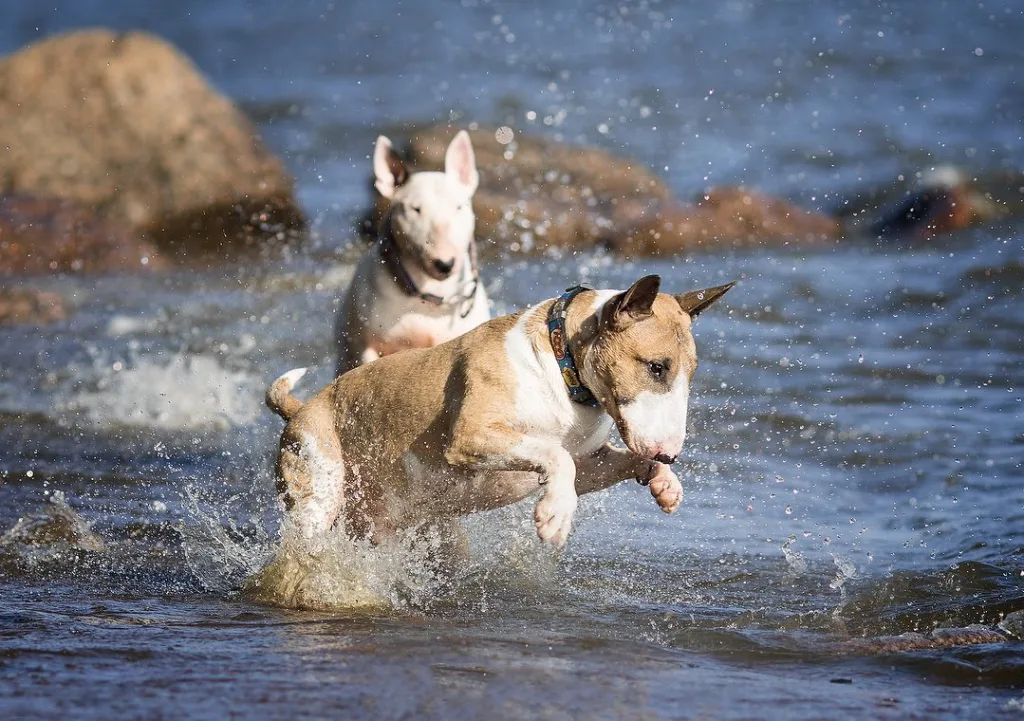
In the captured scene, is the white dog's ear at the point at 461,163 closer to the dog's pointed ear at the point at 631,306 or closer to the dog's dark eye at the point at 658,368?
the dog's pointed ear at the point at 631,306

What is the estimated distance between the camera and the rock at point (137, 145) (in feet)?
50.2

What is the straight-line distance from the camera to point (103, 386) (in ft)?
32.6

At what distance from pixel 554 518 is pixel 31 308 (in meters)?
7.97

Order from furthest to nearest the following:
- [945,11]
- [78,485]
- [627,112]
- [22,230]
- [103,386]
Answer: [945,11] → [627,112] → [22,230] → [103,386] → [78,485]

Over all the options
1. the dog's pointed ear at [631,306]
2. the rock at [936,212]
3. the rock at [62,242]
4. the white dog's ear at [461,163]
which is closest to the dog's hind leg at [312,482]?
the dog's pointed ear at [631,306]

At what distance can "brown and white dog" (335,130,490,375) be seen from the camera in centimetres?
703

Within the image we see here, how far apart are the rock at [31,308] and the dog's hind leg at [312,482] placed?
6.20 metres

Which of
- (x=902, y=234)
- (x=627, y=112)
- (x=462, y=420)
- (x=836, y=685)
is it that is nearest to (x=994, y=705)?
(x=836, y=685)

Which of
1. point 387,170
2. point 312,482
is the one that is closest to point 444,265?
point 387,170

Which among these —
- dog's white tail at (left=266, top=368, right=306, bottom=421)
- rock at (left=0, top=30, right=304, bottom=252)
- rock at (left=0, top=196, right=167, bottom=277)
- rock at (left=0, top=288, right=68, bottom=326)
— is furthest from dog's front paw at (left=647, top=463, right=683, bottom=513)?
rock at (left=0, top=30, right=304, bottom=252)

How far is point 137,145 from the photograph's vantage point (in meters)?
15.8

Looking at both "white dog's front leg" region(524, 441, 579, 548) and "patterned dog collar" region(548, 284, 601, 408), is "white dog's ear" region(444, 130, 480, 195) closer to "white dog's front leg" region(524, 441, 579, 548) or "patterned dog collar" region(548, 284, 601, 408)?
"patterned dog collar" region(548, 284, 601, 408)

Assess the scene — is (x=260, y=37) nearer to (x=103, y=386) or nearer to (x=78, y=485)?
(x=103, y=386)

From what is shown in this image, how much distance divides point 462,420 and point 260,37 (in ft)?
80.2
